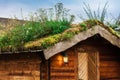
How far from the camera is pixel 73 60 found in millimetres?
→ 16047

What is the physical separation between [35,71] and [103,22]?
347 centimetres

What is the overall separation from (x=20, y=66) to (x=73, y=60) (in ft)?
6.29

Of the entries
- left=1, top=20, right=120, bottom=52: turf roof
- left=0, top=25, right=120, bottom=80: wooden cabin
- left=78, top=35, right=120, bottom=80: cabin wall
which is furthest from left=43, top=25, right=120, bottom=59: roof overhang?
left=78, top=35, right=120, bottom=80: cabin wall

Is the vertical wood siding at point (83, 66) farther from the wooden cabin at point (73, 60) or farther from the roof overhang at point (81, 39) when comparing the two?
the roof overhang at point (81, 39)

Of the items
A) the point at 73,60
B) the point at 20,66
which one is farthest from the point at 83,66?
the point at 20,66

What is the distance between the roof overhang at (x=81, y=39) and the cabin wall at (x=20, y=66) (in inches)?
30.6

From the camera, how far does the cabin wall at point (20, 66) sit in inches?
617

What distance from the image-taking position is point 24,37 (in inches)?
660

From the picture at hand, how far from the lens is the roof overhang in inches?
588

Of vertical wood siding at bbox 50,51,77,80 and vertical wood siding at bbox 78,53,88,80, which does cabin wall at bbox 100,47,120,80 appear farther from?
vertical wood siding at bbox 50,51,77,80

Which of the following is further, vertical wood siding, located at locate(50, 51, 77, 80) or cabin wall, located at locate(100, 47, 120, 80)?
cabin wall, located at locate(100, 47, 120, 80)

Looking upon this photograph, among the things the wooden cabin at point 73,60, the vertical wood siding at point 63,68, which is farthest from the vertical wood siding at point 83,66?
the vertical wood siding at point 63,68

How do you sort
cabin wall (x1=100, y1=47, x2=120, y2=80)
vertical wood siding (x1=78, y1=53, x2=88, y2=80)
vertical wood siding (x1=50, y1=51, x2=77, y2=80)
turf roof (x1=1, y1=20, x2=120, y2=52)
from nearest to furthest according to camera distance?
turf roof (x1=1, y1=20, x2=120, y2=52)
vertical wood siding (x1=50, y1=51, x2=77, y2=80)
vertical wood siding (x1=78, y1=53, x2=88, y2=80)
cabin wall (x1=100, y1=47, x2=120, y2=80)

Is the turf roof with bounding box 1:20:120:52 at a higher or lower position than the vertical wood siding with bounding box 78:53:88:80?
higher
